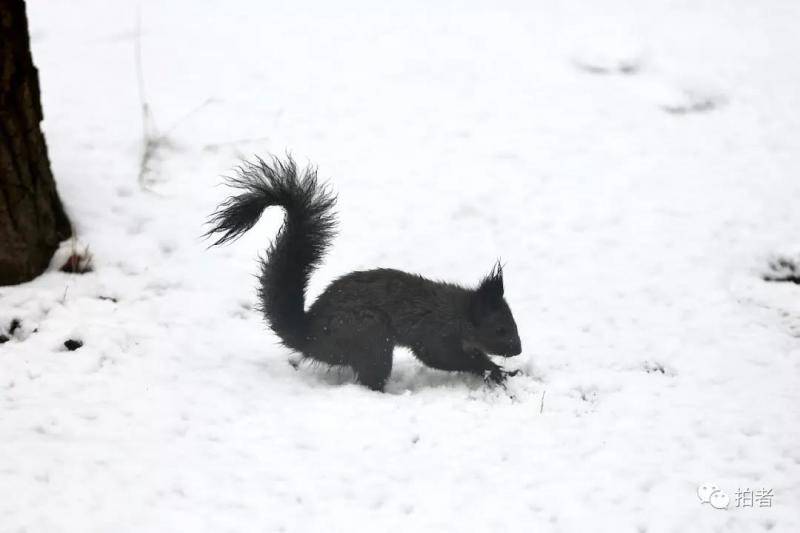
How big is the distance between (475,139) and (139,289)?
4.22 m

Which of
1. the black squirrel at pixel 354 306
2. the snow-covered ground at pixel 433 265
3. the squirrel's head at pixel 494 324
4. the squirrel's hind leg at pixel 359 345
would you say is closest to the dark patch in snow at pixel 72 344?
the snow-covered ground at pixel 433 265

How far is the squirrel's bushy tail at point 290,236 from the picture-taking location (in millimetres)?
4750

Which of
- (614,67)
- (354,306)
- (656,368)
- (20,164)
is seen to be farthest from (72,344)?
(614,67)

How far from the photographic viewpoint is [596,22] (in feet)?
34.1

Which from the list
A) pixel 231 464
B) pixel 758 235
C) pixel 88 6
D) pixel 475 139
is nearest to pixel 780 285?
pixel 758 235

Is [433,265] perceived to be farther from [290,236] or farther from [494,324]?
[290,236]

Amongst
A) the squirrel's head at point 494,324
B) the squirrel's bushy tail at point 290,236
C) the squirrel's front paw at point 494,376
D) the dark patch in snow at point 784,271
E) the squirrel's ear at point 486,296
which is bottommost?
the dark patch in snow at point 784,271

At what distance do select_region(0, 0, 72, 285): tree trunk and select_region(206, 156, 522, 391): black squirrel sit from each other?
1364 mm

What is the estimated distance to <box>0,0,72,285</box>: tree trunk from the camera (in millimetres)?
4980

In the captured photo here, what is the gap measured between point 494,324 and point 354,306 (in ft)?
3.31

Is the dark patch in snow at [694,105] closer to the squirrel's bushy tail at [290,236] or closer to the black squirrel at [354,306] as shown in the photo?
the black squirrel at [354,306]

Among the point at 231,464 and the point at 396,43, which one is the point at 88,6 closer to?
the point at 396,43

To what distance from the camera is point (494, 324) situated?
17.7ft

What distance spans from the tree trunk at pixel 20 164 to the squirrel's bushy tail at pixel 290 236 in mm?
1416
